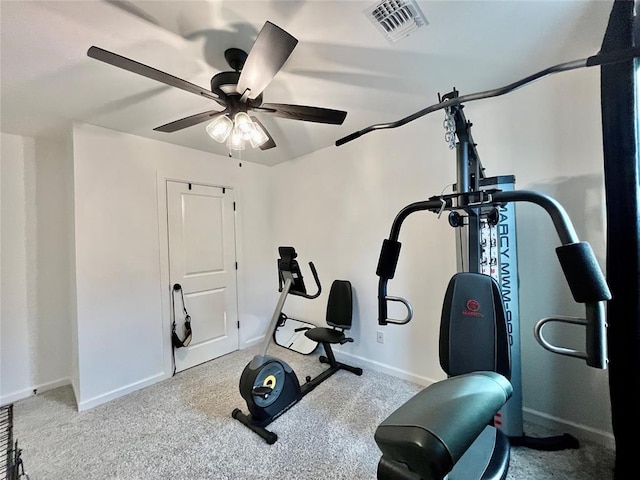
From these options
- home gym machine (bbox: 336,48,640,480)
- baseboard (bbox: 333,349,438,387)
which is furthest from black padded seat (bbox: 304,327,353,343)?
home gym machine (bbox: 336,48,640,480)

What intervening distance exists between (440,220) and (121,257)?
9.64ft

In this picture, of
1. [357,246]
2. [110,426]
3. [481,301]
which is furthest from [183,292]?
[481,301]

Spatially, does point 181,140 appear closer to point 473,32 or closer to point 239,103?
point 239,103

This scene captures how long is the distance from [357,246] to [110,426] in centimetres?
257

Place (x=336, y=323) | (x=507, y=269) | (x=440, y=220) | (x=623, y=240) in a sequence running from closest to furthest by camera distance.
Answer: (x=623, y=240), (x=507, y=269), (x=440, y=220), (x=336, y=323)

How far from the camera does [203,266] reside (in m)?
3.18

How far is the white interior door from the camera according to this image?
2.96 metres

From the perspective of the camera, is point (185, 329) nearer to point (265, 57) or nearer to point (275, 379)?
point (275, 379)

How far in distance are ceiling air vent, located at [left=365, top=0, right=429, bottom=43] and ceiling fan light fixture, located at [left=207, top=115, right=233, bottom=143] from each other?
0.93 metres

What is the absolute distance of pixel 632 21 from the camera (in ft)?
3.95

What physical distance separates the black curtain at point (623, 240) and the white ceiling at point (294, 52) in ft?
1.06

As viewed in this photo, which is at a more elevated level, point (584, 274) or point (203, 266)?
point (584, 274)

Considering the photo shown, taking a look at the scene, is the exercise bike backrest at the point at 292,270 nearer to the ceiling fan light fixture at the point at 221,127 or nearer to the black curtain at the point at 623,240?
the ceiling fan light fixture at the point at 221,127

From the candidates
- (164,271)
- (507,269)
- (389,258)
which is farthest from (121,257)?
(507,269)
